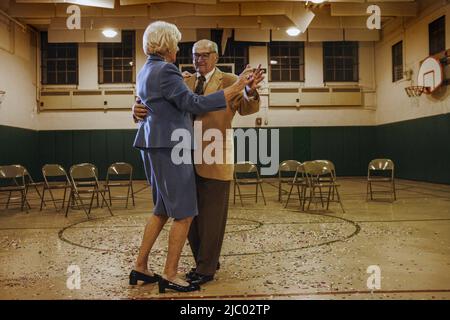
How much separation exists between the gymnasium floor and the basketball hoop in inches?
234

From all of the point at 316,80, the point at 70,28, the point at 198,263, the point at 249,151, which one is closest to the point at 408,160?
the point at 316,80

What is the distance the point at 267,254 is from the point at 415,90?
10.0 meters

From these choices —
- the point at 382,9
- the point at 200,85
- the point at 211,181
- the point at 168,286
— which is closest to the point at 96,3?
the point at 382,9

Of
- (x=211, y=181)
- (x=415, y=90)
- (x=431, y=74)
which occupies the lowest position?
(x=211, y=181)

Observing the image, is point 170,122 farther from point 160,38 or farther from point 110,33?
point 110,33

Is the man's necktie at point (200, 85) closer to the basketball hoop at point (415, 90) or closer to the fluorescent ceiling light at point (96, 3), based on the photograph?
the fluorescent ceiling light at point (96, 3)

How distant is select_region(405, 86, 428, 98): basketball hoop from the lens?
11.7 metres

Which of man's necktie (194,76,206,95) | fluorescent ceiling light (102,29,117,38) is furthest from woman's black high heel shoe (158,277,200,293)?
fluorescent ceiling light (102,29,117,38)

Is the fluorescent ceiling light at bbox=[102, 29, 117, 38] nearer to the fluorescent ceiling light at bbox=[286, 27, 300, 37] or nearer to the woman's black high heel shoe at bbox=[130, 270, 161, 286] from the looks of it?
the fluorescent ceiling light at bbox=[286, 27, 300, 37]

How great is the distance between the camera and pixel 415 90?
12.1 meters

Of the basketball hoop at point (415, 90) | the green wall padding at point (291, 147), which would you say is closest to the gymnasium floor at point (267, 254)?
the basketball hoop at point (415, 90)

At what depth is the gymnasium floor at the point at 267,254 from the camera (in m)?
2.70

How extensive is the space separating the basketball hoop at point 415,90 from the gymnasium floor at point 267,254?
5952 millimetres
